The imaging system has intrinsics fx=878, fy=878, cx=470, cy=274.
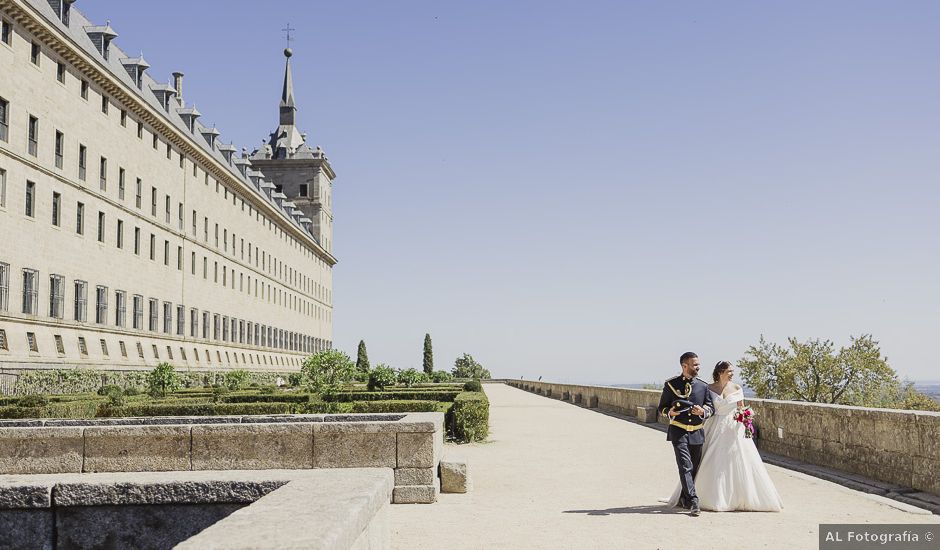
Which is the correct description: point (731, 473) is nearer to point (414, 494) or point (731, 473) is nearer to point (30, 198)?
point (414, 494)

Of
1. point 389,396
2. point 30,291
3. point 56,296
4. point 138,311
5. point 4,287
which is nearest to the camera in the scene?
point 389,396

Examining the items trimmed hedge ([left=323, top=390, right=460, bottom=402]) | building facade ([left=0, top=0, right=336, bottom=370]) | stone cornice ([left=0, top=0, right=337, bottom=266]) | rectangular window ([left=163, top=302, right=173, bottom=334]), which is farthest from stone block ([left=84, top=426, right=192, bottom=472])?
rectangular window ([left=163, top=302, right=173, bottom=334])

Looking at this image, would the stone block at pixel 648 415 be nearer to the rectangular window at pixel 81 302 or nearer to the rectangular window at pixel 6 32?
the rectangular window at pixel 81 302

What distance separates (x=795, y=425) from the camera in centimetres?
1459

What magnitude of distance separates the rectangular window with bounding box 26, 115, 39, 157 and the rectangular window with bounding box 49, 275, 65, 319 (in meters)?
5.17

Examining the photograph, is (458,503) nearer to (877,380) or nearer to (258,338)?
(877,380)

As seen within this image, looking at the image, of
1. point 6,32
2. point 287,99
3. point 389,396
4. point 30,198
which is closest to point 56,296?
point 30,198

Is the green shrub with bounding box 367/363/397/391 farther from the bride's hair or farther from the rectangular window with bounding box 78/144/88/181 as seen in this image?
the bride's hair

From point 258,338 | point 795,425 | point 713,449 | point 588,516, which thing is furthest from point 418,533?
point 258,338

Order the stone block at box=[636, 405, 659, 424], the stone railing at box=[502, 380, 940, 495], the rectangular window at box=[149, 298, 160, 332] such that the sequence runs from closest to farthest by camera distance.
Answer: the stone railing at box=[502, 380, 940, 495]
the stone block at box=[636, 405, 659, 424]
the rectangular window at box=[149, 298, 160, 332]

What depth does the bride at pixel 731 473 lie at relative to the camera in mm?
9445

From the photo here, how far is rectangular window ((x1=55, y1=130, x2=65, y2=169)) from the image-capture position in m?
37.3

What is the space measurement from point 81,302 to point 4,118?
30.3 feet

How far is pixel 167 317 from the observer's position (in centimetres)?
5031
